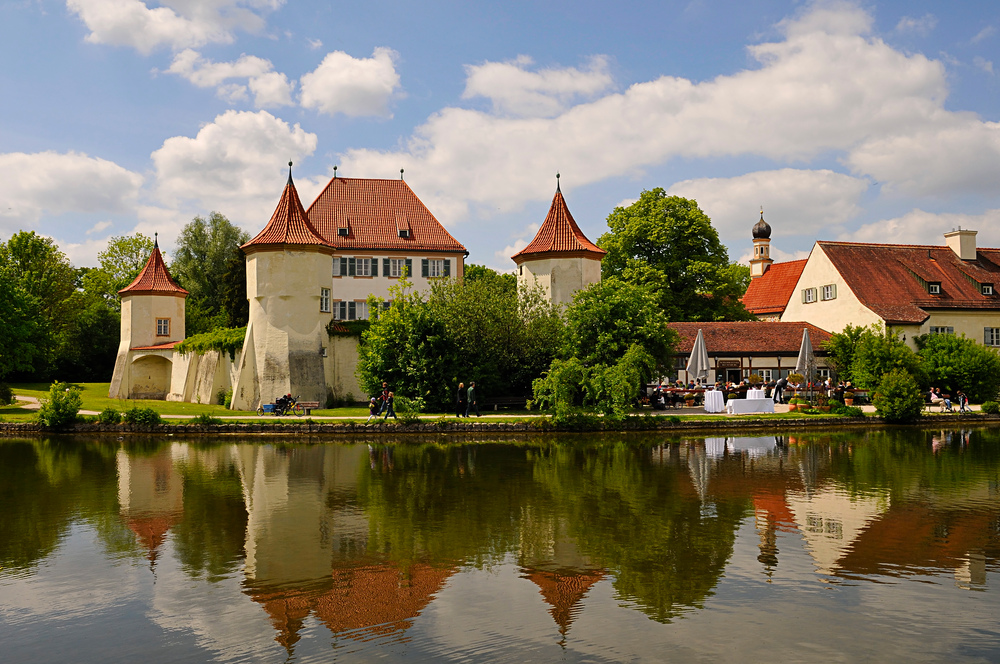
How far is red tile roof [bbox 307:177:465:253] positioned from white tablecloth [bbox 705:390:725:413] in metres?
19.8

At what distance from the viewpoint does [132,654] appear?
7406mm

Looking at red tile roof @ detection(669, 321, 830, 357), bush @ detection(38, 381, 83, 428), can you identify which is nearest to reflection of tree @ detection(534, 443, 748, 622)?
bush @ detection(38, 381, 83, 428)

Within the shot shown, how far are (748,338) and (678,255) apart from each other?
866 cm

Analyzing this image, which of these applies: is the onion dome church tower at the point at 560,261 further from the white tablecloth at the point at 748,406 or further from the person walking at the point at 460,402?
the white tablecloth at the point at 748,406

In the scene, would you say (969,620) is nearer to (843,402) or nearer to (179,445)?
(179,445)

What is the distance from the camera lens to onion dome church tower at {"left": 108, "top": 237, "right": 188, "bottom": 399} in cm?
4331

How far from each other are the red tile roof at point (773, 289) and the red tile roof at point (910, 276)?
9956 millimetres

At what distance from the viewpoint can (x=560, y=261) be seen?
3725 cm

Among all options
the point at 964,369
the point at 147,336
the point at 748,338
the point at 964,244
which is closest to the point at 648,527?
the point at 748,338

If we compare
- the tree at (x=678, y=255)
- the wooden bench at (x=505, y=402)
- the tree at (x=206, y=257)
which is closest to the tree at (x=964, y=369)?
the tree at (x=678, y=255)

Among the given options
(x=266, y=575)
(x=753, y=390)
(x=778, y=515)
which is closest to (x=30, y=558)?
(x=266, y=575)

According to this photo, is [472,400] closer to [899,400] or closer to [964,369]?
[899,400]

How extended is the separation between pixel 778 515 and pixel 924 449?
11.9 metres

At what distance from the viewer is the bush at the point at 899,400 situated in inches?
1155
